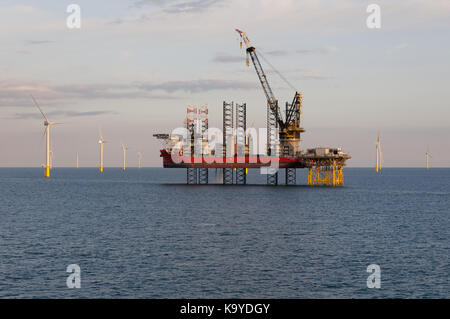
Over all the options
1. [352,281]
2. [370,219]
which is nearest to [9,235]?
[352,281]

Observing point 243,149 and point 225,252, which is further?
point 243,149

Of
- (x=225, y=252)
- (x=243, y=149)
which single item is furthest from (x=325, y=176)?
(x=225, y=252)

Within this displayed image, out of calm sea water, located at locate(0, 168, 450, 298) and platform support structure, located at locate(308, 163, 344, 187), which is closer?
calm sea water, located at locate(0, 168, 450, 298)

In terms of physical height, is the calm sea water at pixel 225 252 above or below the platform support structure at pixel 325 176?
below

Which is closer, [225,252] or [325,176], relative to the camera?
[225,252]

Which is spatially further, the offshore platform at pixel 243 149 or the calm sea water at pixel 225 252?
the offshore platform at pixel 243 149

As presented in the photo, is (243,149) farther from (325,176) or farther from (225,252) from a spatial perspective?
(225,252)

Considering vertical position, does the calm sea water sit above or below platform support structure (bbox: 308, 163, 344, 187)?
below

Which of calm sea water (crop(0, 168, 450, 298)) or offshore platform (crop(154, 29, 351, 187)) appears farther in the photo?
offshore platform (crop(154, 29, 351, 187))

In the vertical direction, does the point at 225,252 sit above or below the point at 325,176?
below

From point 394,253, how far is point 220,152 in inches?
4161
